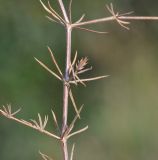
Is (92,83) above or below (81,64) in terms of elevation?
below

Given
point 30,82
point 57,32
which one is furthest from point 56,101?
point 57,32

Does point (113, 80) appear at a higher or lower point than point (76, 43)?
lower

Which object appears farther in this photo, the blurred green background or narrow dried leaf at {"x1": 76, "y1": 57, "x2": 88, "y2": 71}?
the blurred green background

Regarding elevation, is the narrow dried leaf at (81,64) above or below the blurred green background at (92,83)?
above

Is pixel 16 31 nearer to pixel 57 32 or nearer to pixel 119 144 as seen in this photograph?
pixel 57 32

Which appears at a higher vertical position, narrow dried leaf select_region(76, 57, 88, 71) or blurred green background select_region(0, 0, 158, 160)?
narrow dried leaf select_region(76, 57, 88, 71)

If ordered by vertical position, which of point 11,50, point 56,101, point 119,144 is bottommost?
point 119,144

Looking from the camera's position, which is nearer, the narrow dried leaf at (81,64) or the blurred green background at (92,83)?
the narrow dried leaf at (81,64)

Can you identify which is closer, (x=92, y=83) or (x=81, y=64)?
(x=81, y=64)
